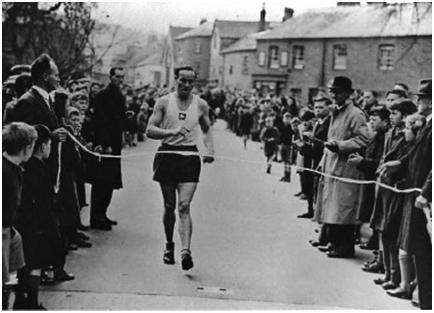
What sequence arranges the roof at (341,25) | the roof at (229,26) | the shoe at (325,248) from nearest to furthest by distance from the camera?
the shoe at (325,248)
the roof at (229,26)
the roof at (341,25)

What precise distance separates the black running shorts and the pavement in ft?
1.22

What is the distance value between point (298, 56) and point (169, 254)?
22.7 m

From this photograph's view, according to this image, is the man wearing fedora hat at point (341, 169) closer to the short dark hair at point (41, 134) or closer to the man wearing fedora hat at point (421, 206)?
the man wearing fedora hat at point (421, 206)

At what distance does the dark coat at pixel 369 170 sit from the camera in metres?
5.41

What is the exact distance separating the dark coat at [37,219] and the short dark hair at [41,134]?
11 cm

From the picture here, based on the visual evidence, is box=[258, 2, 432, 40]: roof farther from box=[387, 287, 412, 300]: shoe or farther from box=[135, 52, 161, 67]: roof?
box=[387, 287, 412, 300]: shoe

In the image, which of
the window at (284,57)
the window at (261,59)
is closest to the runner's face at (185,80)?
the window at (284,57)

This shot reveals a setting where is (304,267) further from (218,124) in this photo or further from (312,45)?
(312,45)

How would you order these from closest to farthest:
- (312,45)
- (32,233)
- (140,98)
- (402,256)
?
(32,233), (402,256), (140,98), (312,45)

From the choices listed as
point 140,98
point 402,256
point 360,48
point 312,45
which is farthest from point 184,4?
point 312,45

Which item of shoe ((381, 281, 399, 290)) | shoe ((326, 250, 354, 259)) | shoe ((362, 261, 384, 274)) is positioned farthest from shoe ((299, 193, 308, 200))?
shoe ((381, 281, 399, 290))

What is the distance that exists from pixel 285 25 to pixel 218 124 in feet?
66.5

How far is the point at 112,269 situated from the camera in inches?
197

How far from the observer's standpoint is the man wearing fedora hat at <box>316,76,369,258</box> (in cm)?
569
